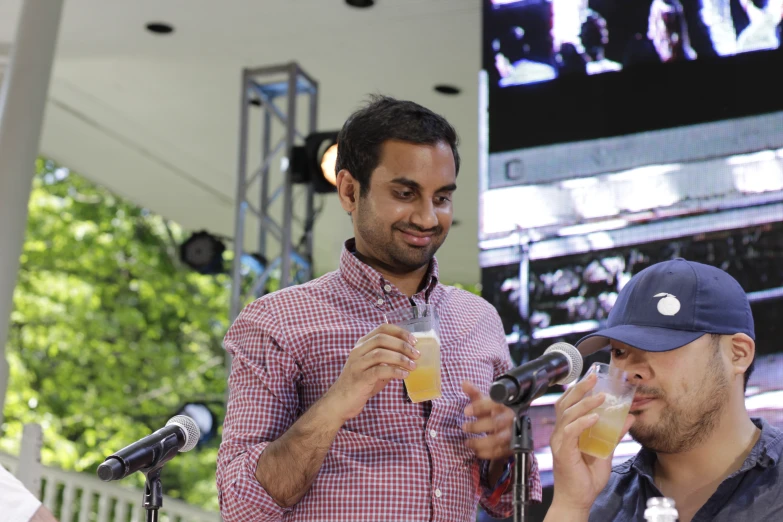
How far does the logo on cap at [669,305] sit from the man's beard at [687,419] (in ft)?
0.46

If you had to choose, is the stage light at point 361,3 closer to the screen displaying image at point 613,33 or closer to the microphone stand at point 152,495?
the screen displaying image at point 613,33

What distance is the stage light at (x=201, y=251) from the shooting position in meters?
8.59

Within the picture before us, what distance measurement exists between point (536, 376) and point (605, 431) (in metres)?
0.37

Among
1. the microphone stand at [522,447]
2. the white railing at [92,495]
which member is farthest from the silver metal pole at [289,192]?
the microphone stand at [522,447]

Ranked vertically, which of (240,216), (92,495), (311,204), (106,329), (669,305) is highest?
(311,204)

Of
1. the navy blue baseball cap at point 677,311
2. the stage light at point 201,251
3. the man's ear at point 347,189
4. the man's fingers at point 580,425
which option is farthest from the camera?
the stage light at point 201,251

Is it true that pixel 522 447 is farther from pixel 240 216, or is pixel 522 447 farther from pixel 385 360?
pixel 240 216

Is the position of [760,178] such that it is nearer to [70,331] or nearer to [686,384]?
[686,384]

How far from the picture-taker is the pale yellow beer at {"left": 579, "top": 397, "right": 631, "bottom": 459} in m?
2.11

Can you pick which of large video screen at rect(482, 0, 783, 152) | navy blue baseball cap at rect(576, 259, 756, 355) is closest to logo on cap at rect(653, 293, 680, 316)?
navy blue baseball cap at rect(576, 259, 756, 355)

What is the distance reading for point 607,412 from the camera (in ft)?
6.91

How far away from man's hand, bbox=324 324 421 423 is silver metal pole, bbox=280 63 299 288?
15.0 feet

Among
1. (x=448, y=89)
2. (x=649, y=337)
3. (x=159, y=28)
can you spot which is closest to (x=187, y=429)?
(x=649, y=337)

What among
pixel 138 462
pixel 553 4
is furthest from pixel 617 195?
pixel 138 462
